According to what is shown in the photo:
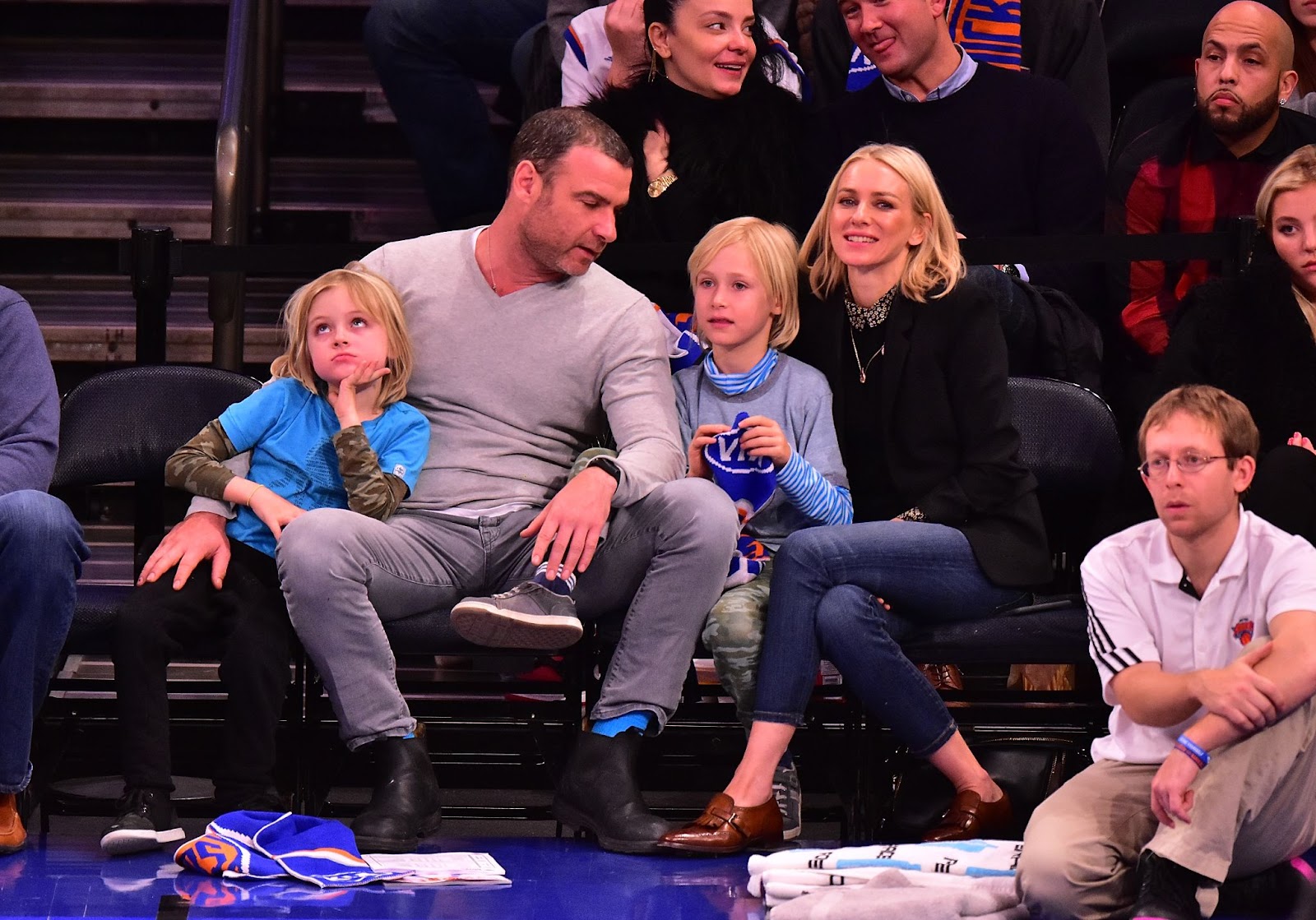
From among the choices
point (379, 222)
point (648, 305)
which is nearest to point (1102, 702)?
point (648, 305)

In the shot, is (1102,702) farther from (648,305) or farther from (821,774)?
(648,305)

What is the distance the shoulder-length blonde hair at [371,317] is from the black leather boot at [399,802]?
0.71m

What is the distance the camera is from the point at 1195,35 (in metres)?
4.71

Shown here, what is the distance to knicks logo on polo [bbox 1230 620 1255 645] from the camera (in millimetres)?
2928

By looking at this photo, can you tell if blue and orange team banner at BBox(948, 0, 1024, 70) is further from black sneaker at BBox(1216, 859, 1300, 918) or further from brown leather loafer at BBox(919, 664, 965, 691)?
black sneaker at BBox(1216, 859, 1300, 918)

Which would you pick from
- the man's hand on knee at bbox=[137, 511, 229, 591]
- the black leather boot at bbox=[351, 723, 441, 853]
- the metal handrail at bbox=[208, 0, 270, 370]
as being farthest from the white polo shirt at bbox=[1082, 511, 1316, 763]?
the metal handrail at bbox=[208, 0, 270, 370]

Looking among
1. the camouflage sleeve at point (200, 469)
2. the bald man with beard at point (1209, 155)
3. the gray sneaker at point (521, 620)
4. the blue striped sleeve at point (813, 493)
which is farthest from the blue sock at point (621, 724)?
the bald man with beard at point (1209, 155)

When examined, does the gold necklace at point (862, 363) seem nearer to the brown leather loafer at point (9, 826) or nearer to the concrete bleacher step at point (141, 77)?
the brown leather loafer at point (9, 826)

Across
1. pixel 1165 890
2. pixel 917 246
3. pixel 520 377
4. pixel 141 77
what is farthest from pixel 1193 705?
pixel 141 77

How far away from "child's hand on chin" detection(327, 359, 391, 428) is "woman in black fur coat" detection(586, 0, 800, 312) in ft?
2.47

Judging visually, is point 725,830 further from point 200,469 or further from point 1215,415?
point 200,469

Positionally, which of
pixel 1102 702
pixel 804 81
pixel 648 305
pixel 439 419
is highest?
pixel 804 81

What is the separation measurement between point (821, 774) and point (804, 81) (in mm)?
1623

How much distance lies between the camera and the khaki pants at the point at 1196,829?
2.79 metres
